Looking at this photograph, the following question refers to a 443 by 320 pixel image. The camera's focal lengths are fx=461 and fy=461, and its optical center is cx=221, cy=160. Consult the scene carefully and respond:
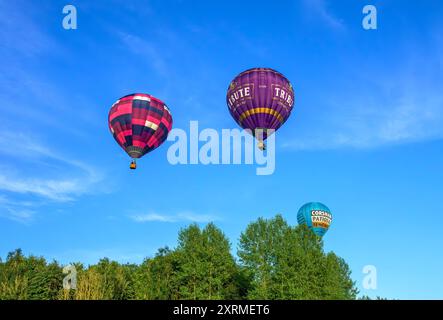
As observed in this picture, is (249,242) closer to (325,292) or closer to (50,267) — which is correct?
(325,292)

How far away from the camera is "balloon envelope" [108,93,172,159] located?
151ft

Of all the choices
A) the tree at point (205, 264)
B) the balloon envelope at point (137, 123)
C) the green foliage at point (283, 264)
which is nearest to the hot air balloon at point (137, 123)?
the balloon envelope at point (137, 123)

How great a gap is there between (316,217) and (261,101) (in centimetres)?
3168

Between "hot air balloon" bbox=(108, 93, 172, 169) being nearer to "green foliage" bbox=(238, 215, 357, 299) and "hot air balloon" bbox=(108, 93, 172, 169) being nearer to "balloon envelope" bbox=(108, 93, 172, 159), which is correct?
"balloon envelope" bbox=(108, 93, 172, 159)

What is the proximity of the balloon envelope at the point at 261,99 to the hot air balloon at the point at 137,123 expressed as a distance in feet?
26.9

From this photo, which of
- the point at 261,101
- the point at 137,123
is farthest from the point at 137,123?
the point at 261,101

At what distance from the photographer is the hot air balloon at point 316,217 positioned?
231 ft

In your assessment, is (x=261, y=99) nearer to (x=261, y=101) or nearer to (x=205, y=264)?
(x=261, y=101)

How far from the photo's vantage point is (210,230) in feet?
166

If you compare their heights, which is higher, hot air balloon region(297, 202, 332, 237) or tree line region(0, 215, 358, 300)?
hot air balloon region(297, 202, 332, 237)

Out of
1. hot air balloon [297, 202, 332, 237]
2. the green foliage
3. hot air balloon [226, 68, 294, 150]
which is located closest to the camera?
the green foliage

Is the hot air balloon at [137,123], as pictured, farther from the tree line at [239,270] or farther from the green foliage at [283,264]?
the green foliage at [283,264]

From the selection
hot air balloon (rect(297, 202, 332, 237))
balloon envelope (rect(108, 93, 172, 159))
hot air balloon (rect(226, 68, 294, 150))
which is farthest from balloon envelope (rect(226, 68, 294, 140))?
hot air balloon (rect(297, 202, 332, 237))
